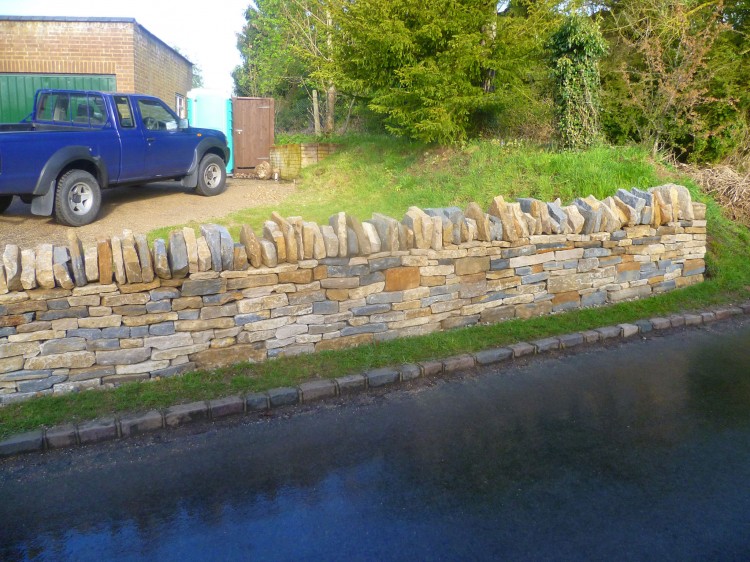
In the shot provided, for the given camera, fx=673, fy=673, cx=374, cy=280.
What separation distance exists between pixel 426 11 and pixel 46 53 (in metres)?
10.6

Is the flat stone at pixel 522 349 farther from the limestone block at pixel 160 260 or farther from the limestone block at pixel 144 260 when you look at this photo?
the limestone block at pixel 144 260

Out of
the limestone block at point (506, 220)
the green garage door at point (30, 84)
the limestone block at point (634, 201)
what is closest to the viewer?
the limestone block at point (506, 220)

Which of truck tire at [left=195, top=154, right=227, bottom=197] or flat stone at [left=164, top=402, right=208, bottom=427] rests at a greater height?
truck tire at [left=195, top=154, right=227, bottom=197]

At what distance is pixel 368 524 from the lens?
3.91 m

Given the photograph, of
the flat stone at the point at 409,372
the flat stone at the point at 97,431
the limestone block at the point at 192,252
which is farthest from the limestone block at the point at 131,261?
the flat stone at the point at 409,372

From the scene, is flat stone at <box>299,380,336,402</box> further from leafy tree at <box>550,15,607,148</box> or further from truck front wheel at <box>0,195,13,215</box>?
leafy tree at <box>550,15,607,148</box>

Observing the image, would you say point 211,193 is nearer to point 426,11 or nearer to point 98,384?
point 426,11

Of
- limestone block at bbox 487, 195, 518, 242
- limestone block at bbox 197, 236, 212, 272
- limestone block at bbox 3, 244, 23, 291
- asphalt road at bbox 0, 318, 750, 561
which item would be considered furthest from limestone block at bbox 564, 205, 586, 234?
limestone block at bbox 3, 244, 23, 291

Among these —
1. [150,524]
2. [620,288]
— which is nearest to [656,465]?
[150,524]

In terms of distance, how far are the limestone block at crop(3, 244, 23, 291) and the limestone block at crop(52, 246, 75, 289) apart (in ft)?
0.86

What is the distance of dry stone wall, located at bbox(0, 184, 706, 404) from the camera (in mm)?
5426

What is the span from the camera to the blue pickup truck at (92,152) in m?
9.46

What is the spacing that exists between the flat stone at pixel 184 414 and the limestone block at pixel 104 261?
3.92ft

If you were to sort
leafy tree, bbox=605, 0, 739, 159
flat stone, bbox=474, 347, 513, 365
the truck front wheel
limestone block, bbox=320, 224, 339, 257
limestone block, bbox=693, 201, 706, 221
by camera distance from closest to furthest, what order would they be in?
limestone block, bbox=320, 224, 339, 257 < flat stone, bbox=474, 347, 513, 365 < limestone block, bbox=693, 201, 706, 221 < the truck front wheel < leafy tree, bbox=605, 0, 739, 159
